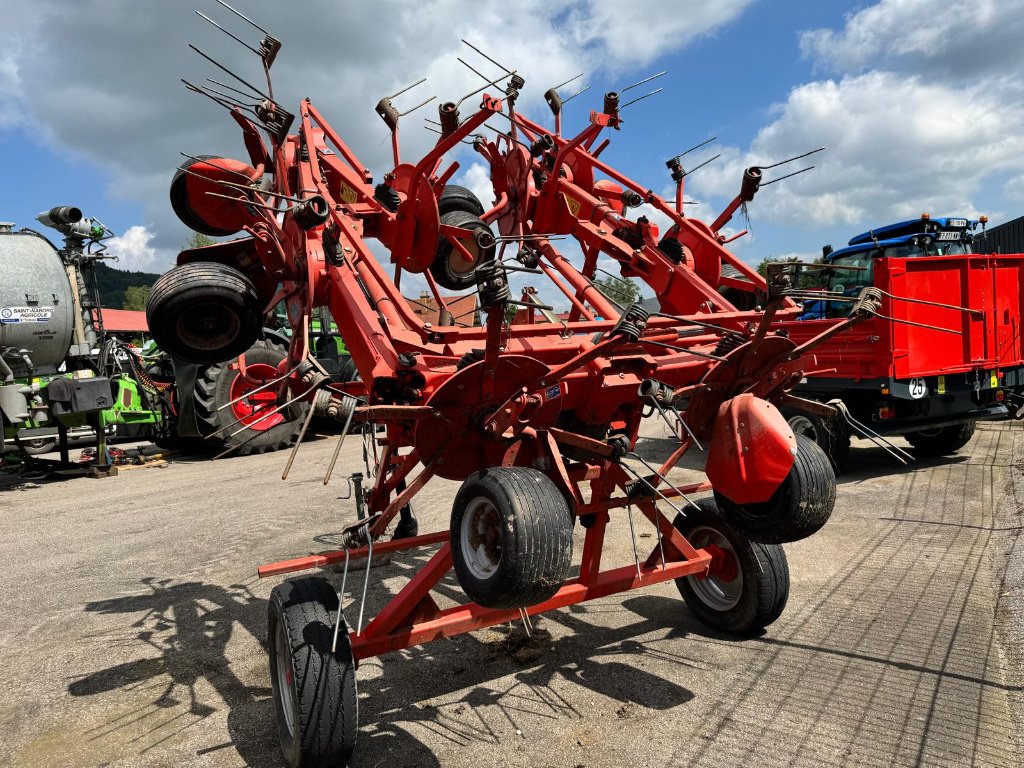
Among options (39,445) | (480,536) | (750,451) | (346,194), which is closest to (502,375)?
(480,536)

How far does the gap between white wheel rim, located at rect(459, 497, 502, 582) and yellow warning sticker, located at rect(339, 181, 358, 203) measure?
2.47 meters

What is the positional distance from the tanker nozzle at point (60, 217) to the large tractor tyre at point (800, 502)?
10.7m

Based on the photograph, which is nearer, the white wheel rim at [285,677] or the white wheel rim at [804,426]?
the white wheel rim at [285,677]

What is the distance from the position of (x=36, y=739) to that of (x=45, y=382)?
8720 mm

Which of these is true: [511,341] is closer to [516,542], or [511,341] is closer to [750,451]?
[516,542]

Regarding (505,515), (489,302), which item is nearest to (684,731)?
(505,515)

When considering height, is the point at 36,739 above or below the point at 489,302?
below

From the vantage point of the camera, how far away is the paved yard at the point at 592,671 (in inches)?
117

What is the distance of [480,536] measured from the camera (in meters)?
2.78

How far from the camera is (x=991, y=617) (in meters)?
3.98

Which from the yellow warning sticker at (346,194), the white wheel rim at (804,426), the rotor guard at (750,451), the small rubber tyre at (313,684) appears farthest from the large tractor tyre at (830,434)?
the small rubber tyre at (313,684)

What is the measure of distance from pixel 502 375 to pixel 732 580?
6.71 ft

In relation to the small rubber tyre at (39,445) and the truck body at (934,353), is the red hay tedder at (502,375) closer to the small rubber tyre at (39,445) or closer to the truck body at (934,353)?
the truck body at (934,353)

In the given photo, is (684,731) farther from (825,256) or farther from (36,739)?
(825,256)
